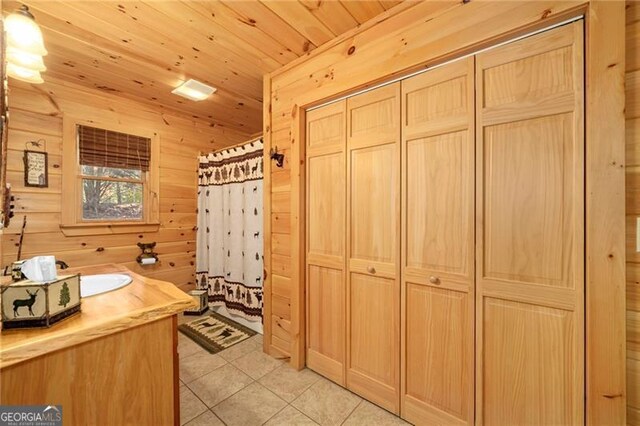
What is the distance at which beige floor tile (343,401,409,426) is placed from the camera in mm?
1517

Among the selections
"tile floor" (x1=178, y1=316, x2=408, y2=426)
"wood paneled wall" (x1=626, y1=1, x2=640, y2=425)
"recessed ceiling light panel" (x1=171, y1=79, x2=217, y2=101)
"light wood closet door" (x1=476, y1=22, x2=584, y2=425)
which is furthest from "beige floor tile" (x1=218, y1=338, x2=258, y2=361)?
"recessed ceiling light panel" (x1=171, y1=79, x2=217, y2=101)

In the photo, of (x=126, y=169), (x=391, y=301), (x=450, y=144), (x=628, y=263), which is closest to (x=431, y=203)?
(x=450, y=144)

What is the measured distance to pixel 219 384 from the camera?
1846 mm

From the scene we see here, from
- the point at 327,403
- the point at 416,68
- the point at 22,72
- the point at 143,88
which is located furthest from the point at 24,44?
the point at 327,403

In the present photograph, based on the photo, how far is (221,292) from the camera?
3008 millimetres

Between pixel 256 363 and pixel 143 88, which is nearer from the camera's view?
pixel 256 363

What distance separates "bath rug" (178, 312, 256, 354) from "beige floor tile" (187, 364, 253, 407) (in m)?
0.34

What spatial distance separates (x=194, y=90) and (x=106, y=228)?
162cm

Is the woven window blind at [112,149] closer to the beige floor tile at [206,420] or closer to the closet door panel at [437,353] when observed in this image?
the beige floor tile at [206,420]

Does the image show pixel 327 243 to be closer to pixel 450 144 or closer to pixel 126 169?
pixel 450 144

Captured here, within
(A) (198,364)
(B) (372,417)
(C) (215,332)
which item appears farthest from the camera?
(C) (215,332)

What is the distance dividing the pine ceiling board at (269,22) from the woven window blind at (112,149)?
6.31 feet

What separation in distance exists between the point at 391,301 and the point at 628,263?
3.32 feet

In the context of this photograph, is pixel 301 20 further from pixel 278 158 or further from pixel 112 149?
pixel 112 149
